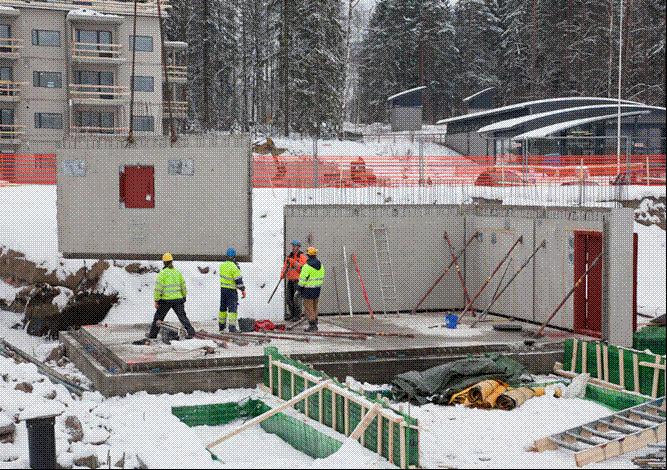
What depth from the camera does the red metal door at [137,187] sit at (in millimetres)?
23141

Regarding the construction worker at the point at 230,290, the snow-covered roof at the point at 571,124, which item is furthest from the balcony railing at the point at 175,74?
the construction worker at the point at 230,290

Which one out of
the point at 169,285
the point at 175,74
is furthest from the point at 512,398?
the point at 175,74

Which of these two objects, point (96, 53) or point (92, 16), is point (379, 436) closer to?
point (92, 16)

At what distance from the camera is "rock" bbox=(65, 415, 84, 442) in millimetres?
14672

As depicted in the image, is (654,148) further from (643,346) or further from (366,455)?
(366,455)

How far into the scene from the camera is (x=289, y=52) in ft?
181

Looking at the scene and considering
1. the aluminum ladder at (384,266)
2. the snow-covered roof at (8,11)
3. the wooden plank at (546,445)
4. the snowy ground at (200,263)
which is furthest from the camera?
the snow-covered roof at (8,11)

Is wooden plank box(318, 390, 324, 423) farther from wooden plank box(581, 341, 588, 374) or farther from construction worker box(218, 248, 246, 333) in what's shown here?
wooden plank box(581, 341, 588, 374)

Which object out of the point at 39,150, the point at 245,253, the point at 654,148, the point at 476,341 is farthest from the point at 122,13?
the point at 476,341

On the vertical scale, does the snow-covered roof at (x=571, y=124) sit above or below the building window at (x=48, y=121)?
below

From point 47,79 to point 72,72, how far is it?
1203mm

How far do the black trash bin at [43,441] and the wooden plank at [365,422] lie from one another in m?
3.95

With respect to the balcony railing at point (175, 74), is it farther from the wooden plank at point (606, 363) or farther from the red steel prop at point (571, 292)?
the wooden plank at point (606, 363)

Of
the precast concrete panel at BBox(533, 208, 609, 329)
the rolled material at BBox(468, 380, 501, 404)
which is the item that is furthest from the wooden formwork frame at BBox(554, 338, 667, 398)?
the precast concrete panel at BBox(533, 208, 609, 329)
